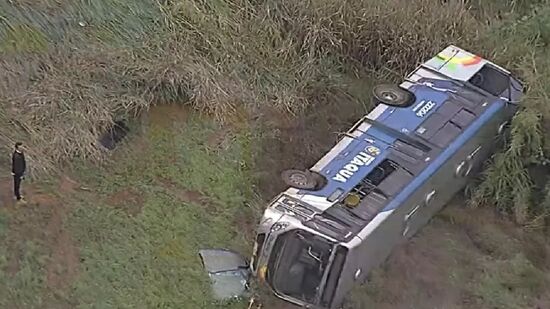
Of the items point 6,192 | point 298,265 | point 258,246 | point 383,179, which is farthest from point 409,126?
point 6,192

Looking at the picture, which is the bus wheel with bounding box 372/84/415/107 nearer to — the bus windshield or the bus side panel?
the bus side panel

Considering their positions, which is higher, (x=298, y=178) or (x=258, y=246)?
(x=298, y=178)

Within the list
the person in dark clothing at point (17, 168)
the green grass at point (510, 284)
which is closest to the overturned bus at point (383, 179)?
the green grass at point (510, 284)

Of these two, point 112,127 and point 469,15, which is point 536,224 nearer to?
point 469,15

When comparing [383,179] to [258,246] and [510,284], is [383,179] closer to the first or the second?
[258,246]

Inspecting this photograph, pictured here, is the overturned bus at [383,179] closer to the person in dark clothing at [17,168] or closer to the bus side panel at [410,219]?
the bus side panel at [410,219]

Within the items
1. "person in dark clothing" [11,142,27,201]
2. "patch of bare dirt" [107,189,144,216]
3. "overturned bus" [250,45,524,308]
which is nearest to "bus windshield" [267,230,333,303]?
"overturned bus" [250,45,524,308]
